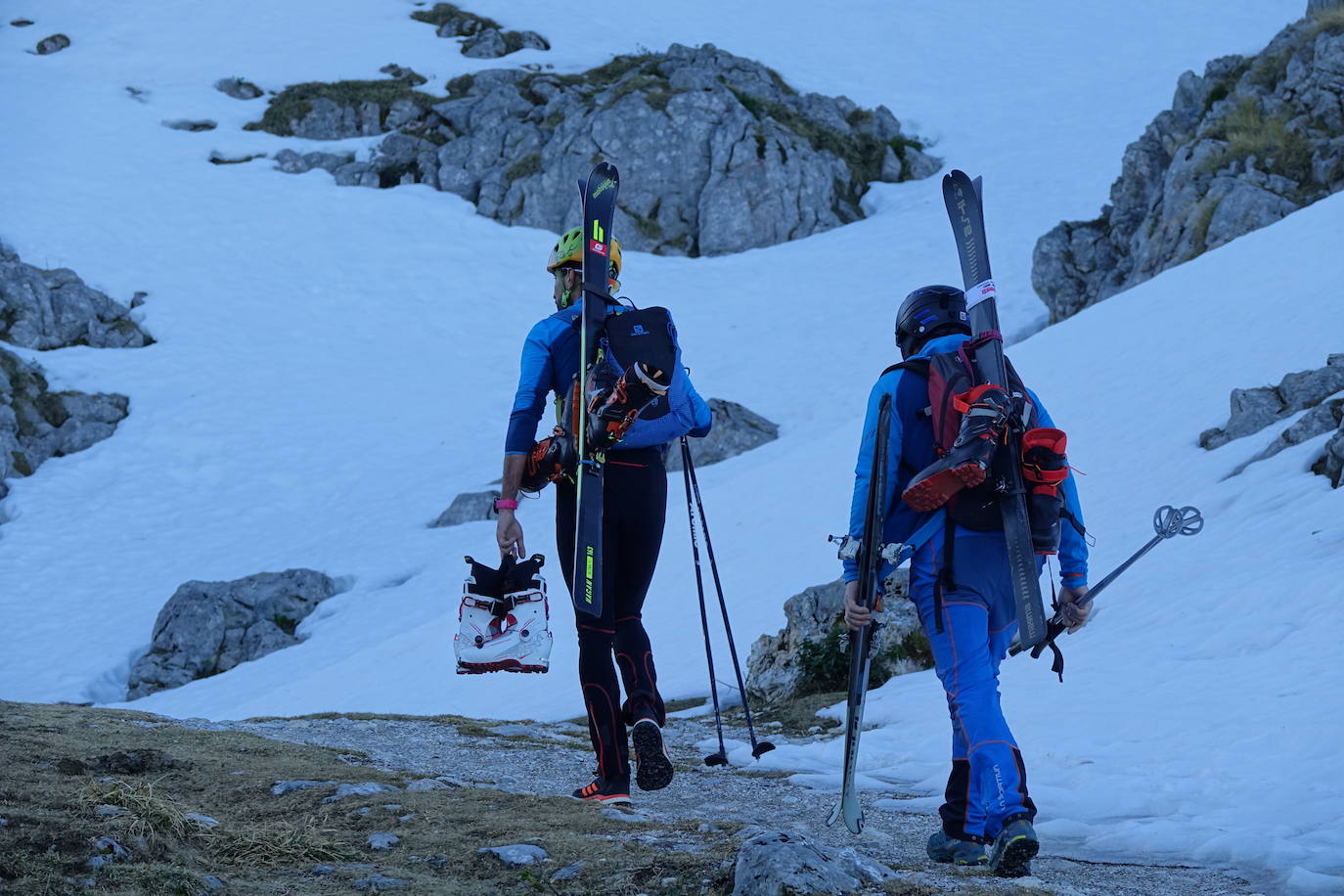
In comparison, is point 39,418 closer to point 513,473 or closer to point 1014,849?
point 513,473

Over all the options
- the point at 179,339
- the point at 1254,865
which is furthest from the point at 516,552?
the point at 179,339

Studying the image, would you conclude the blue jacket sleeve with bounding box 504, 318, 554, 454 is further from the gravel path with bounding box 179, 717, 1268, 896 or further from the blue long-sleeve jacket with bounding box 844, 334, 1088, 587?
the gravel path with bounding box 179, 717, 1268, 896

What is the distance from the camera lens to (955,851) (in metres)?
5.00

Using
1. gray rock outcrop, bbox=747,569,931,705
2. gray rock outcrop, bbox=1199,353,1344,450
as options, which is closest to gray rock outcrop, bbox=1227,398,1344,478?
gray rock outcrop, bbox=1199,353,1344,450

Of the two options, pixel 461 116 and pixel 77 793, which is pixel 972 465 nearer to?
pixel 77 793

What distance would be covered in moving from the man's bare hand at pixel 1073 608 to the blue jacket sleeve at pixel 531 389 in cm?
292

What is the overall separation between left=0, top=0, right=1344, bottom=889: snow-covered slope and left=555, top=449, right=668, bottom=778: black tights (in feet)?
7.58

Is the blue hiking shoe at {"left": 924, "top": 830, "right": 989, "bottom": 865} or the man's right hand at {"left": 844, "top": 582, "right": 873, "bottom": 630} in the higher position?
the man's right hand at {"left": 844, "top": 582, "right": 873, "bottom": 630}

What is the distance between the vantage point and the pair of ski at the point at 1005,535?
16.3 ft

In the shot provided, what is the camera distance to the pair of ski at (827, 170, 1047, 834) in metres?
4.97

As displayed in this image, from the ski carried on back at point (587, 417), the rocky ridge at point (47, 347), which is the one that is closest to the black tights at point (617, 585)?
the ski carried on back at point (587, 417)

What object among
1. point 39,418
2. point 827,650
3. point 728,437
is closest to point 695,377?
point 728,437

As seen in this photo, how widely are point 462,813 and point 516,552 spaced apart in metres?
1.64

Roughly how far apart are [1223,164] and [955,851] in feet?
82.1
